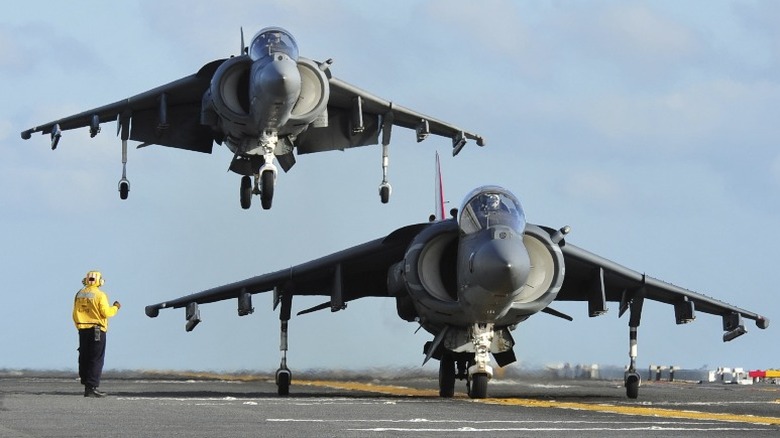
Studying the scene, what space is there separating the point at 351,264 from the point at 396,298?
909 mm

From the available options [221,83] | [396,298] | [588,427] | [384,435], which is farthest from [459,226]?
[384,435]

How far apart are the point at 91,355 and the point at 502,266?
5283mm

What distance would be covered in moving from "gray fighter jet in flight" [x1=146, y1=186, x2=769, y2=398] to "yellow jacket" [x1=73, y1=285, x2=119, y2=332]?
4.12 m

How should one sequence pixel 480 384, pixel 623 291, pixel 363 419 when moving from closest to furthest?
pixel 363 419
pixel 480 384
pixel 623 291

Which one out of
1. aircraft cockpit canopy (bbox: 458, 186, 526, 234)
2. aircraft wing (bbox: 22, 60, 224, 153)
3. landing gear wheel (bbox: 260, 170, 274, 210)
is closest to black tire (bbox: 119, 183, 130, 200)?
aircraft wing (bbox: 22, 60, 224, 153)

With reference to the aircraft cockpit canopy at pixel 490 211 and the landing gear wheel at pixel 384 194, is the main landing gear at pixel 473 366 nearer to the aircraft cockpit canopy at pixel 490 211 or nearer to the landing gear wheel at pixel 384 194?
the aircraft cockpit canopy at pixel 490 211

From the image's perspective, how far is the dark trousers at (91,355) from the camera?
16750 mm

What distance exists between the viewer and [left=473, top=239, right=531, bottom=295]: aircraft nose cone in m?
16.3

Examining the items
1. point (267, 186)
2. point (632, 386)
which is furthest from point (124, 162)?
point (632, 386)

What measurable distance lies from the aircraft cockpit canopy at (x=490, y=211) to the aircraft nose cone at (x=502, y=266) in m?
0.59

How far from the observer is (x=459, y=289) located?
1761 centimetres

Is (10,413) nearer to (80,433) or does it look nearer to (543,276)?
(80,433)

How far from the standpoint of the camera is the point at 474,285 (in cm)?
1702

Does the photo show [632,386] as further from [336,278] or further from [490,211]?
[336,278]
